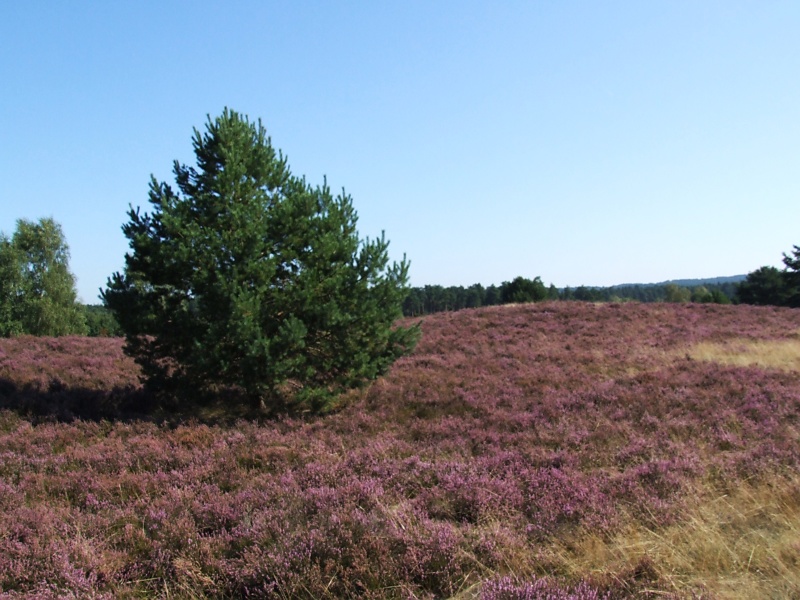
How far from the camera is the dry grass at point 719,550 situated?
3.32 metres

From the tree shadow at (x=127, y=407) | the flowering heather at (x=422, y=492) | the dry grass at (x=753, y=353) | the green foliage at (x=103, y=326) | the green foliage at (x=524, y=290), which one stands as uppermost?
the green foliage at (x=524, y=290)

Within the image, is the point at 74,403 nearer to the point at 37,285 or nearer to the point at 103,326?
the point at 37,285

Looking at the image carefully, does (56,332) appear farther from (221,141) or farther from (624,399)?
(624,399)

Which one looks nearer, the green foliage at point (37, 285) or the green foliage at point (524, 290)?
the green foliage at point (37, 285)

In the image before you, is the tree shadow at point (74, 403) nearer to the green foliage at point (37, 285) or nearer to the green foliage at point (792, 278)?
the green foliage at point (37, 285)

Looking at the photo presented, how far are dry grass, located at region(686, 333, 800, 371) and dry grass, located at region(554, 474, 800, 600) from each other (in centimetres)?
1060

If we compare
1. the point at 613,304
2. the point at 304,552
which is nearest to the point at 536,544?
the point at 304,552

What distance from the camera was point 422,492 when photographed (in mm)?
5668

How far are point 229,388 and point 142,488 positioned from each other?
6.02m

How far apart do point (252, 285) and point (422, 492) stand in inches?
218

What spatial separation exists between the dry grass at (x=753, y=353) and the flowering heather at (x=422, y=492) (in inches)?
50.9

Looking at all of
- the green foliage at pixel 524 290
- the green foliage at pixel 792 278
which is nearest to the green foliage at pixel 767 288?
the green foliage at pixel 792 278

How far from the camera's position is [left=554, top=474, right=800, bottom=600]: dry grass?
3320 mm

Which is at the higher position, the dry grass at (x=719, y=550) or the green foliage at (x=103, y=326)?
the green foliage at (x=103, y=326)
